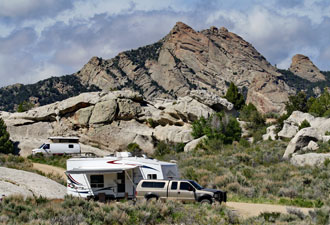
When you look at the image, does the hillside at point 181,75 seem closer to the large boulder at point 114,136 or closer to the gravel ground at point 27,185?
the large boulder at point 114,136

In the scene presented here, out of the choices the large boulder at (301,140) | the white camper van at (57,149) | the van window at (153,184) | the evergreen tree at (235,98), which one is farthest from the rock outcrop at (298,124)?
the van window at (153,184)

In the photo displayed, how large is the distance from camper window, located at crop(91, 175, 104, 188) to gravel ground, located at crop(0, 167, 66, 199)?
177 cm

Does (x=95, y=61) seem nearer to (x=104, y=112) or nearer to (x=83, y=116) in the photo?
(x=83, y=116)

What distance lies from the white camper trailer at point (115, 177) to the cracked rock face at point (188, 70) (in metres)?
110

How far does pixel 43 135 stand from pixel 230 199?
124 ft

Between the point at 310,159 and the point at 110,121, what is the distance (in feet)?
96.9

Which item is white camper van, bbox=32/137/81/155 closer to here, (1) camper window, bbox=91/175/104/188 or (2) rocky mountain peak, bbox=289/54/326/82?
(1) camper window, bbox=91/175/104/188

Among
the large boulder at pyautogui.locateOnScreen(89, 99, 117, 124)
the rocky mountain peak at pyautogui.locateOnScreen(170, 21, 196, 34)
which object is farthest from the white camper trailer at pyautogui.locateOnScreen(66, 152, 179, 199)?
the rocky mountain peak at pyautogui.locateOnScreen(170, 21, 196, 34)

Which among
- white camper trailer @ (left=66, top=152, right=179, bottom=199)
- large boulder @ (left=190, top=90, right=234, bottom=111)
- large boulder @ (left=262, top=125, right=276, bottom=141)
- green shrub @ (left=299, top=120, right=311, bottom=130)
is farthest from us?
large boulder @ (left=190, top=90, right=234, bottom=111)

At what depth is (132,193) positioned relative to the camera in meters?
22.3

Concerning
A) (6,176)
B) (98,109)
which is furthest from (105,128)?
(6,176)

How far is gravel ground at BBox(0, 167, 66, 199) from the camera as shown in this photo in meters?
19.9

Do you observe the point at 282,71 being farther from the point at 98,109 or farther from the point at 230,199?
the point at 230,199

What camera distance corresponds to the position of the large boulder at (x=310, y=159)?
32.4 metres
